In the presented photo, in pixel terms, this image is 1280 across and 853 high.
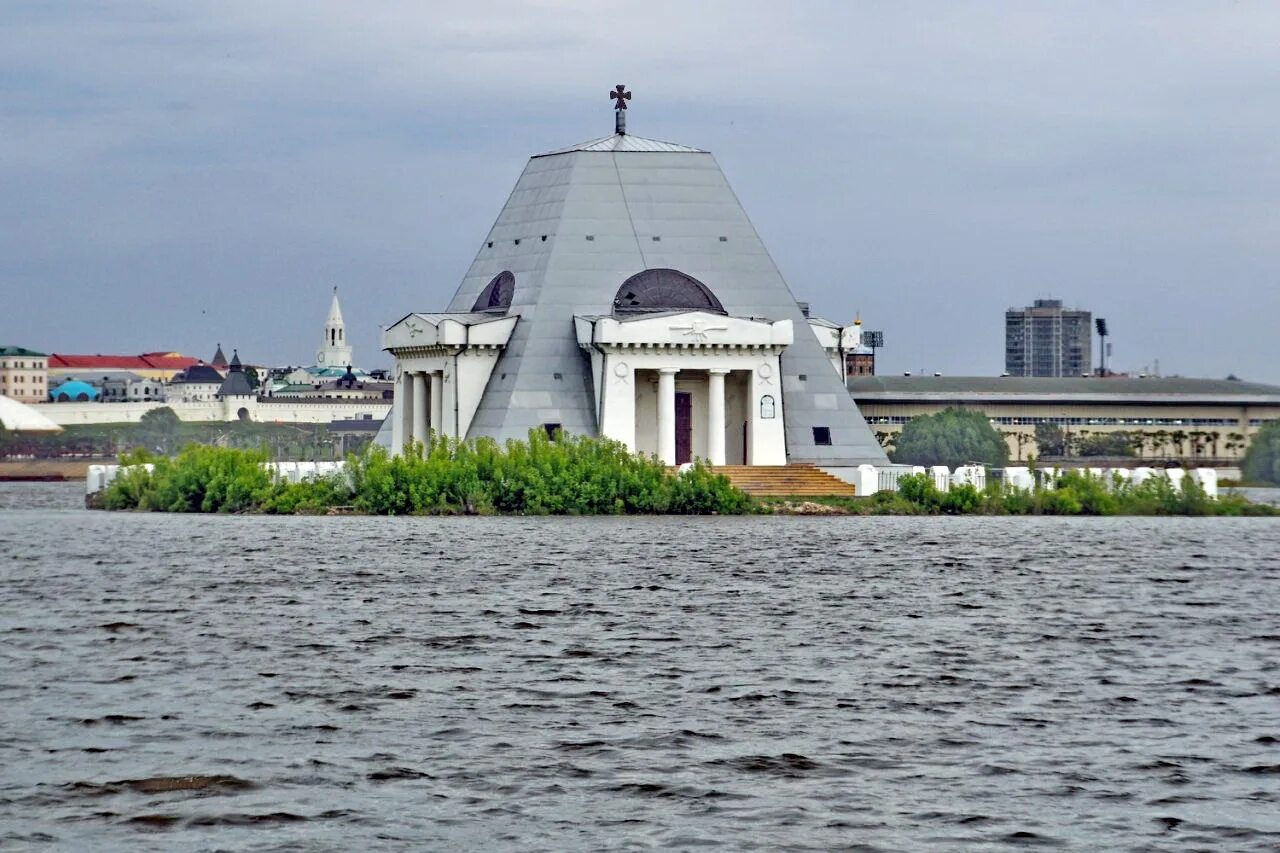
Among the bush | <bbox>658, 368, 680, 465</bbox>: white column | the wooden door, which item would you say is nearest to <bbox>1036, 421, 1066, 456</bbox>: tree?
the wooden door

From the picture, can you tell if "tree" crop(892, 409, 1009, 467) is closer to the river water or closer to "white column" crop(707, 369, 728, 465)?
"white column" crop(707, 369, 728, 465)

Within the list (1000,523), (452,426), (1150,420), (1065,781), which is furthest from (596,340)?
(1150,420)

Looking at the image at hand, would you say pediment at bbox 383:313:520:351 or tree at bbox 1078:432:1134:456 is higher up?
pediment at bbox 383:313:520:351

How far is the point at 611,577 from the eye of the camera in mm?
44750

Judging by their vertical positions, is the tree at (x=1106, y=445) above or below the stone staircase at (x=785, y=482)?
above

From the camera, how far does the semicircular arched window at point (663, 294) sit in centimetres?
8294

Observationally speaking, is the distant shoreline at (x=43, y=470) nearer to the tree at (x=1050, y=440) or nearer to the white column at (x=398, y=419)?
the tree at (x=1050, y=440)

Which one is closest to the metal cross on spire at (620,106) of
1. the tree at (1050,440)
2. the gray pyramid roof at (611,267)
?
the gray pyramid roof at (611,267)

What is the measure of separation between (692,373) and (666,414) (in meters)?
3.63

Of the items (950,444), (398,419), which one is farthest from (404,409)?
(950,444)

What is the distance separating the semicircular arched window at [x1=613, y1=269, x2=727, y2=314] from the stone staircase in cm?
916

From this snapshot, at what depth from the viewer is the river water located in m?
19.5

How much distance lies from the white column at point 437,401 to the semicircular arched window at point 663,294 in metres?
7.83

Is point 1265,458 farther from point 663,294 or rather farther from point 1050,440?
point 1050,440
